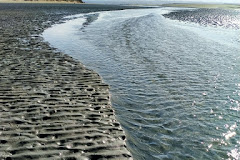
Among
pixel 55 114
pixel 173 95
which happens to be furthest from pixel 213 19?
pixel 55 114

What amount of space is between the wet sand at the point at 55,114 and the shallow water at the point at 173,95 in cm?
87

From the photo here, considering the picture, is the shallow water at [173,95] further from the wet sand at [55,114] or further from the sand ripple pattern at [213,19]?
the sand ripple pattern at [213,19]

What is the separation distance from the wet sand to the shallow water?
2.85ft

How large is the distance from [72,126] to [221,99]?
8190 mm

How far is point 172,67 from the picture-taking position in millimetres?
17891

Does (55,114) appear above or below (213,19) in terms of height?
below

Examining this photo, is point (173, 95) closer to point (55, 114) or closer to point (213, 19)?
point (55, 114)

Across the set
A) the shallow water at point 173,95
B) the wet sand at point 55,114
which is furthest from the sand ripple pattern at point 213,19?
the wet sand at point 55,114

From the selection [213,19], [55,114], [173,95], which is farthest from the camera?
[213,19]

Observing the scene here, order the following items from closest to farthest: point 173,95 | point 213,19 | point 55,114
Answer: point 55,114
point 173,95
point 213,19

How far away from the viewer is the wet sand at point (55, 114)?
300 inches

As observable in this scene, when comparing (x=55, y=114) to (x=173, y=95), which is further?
(x=173, y=95)

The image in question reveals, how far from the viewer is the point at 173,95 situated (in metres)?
12.8

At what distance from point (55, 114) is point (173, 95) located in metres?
6.50
